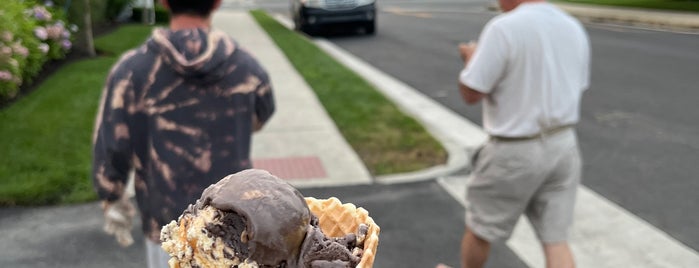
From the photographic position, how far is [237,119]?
2.77m

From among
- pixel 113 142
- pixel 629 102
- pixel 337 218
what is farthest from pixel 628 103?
pixel 337 218

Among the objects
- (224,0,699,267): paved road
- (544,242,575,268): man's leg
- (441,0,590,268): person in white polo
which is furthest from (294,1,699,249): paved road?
(441,0,590,268): person in white polo

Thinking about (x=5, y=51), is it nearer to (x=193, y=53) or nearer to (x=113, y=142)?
(x=113, y=142)

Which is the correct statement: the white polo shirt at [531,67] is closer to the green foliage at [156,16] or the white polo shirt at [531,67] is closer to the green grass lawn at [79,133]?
the green grass lawn at [79,133]

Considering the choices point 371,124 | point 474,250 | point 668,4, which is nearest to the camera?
point 474,250

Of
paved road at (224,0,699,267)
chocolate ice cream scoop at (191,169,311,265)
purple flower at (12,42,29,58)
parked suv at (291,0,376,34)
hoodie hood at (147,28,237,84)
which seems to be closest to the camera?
chocolate ice cream scoop at (191,169,311,265)

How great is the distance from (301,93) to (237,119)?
7.66 m

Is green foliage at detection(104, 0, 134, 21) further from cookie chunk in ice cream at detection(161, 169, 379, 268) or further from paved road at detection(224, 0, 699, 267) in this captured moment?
cookie chunk in ice cream at detection(161, 169, 379, 268)

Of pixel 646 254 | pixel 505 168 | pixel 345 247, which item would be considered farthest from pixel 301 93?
pixel 345 247

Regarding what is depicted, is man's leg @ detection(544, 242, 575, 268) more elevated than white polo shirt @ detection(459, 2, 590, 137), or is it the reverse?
white polo shirt @ detection(459, 2, 590, 137)

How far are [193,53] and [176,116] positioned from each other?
0.83 feet

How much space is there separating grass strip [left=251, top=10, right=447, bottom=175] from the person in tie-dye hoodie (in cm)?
382

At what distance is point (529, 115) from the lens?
130 inches

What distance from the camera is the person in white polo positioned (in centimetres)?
326
